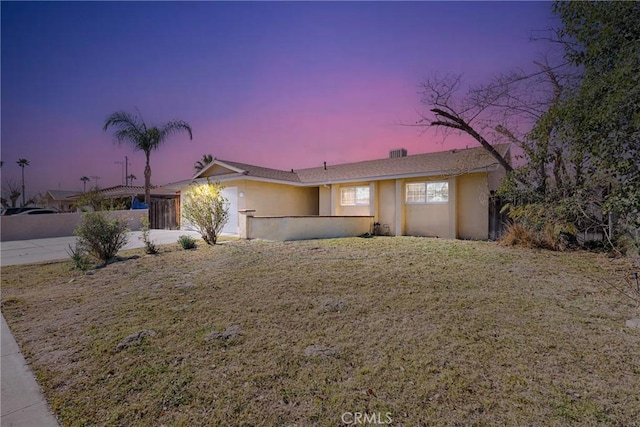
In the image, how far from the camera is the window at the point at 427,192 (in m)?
13.1

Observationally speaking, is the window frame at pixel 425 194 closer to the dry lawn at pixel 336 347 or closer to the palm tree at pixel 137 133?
the dry lawn at pixel 336 347

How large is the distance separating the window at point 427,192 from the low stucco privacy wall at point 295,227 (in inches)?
126

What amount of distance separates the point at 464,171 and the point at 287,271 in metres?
9.28

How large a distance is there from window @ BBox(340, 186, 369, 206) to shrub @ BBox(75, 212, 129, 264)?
11.1m

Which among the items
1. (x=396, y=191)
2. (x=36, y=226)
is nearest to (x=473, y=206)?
(x=396, y=191)

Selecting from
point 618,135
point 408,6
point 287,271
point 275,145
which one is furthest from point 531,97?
point 275,145

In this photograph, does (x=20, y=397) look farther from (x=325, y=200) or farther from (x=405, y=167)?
(x=325, y=200)

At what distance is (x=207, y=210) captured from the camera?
420 inches

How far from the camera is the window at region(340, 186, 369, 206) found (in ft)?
51.9

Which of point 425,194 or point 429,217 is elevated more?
point 425,194

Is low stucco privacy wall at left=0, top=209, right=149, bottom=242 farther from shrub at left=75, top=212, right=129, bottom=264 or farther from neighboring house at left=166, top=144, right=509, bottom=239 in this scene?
shrub at left=75, top=212, right=129, bottom=264

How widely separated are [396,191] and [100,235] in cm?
1217

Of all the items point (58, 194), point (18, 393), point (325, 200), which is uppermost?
point (58, 194)

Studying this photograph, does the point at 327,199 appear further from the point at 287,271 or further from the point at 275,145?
the point at 287,271
